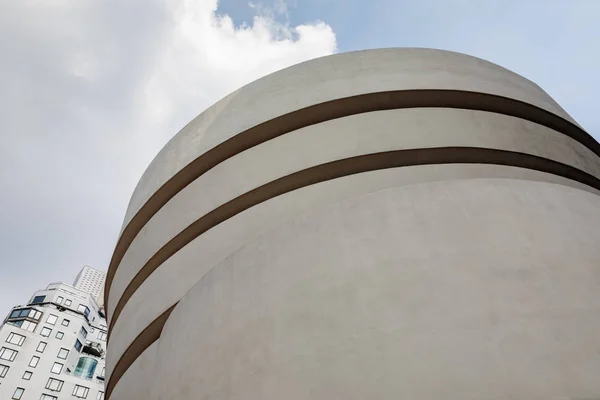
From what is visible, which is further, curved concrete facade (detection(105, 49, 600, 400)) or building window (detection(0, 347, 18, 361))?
building window (detection(0, 347, 18, 361))

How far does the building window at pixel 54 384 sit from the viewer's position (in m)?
35.0

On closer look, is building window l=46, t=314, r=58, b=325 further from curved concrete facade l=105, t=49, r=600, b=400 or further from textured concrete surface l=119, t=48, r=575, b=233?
textured concrete surface l=119, t=48, r=575, b=233

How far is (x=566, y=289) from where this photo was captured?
→ 3664 millimetres

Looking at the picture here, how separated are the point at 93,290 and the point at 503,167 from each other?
92444 millimetres

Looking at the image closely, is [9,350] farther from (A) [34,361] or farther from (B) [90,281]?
(B) [90,281]

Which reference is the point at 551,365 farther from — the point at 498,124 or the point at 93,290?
the point at 93,290

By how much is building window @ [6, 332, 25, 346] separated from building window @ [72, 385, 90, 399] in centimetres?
636

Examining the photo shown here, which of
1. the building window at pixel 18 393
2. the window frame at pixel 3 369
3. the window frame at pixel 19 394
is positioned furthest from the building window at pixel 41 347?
the building window at pixel 18 393

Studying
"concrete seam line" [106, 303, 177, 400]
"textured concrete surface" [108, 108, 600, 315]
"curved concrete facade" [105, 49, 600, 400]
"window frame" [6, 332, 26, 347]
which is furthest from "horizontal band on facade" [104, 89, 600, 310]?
"window frame" [6, 332, 26, 347]

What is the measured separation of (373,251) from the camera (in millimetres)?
4242

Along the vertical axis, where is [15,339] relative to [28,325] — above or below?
below

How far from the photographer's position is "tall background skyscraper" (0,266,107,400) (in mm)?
34250

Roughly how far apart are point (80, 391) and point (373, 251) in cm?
4176

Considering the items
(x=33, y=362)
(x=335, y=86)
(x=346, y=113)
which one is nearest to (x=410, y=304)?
(x=346, y=113)
